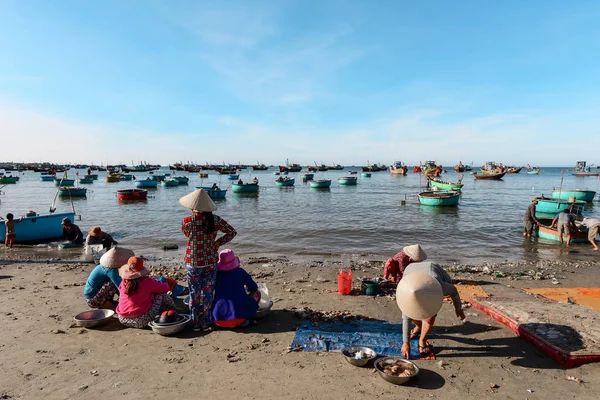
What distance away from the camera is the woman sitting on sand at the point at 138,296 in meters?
5.33

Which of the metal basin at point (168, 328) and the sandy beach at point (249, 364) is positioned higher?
the metal basin at point (168, 328)

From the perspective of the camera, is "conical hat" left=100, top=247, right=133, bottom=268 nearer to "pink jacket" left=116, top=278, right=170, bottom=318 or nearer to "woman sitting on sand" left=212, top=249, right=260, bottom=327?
"pink jacket" left=116, top=278, right=170, bottom=318

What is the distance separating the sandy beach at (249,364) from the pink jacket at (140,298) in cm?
34

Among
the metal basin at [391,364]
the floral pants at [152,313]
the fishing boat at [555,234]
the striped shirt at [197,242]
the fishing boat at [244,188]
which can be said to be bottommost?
the fishing boat at [555,234]

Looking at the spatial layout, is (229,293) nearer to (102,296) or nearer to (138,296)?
(138,296)

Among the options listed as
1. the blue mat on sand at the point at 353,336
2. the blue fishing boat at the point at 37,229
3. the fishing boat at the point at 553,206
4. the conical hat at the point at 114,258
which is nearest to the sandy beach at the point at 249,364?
the blue mat on sand at the point at 353,336

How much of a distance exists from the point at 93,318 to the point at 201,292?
2.08 meters

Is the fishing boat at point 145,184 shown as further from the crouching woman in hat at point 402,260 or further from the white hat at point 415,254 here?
the white hat at point 415,254

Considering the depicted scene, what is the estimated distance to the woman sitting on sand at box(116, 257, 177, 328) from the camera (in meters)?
5.33

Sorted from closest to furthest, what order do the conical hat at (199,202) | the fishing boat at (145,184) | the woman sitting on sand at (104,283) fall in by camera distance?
1. the conical hat at (199,202)
2. the woman sitting on sand at (104,283)
3. the fishing boat at (145,184)

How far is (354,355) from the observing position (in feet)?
15.4

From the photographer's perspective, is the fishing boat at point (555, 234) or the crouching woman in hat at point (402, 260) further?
the fishing boat at point (555, 234)

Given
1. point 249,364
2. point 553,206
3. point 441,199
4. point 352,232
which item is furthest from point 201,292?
point 553,206

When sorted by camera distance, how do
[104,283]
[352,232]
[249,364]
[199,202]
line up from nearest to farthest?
[249,364] < [199,202] < [104,283] < [352,232]
